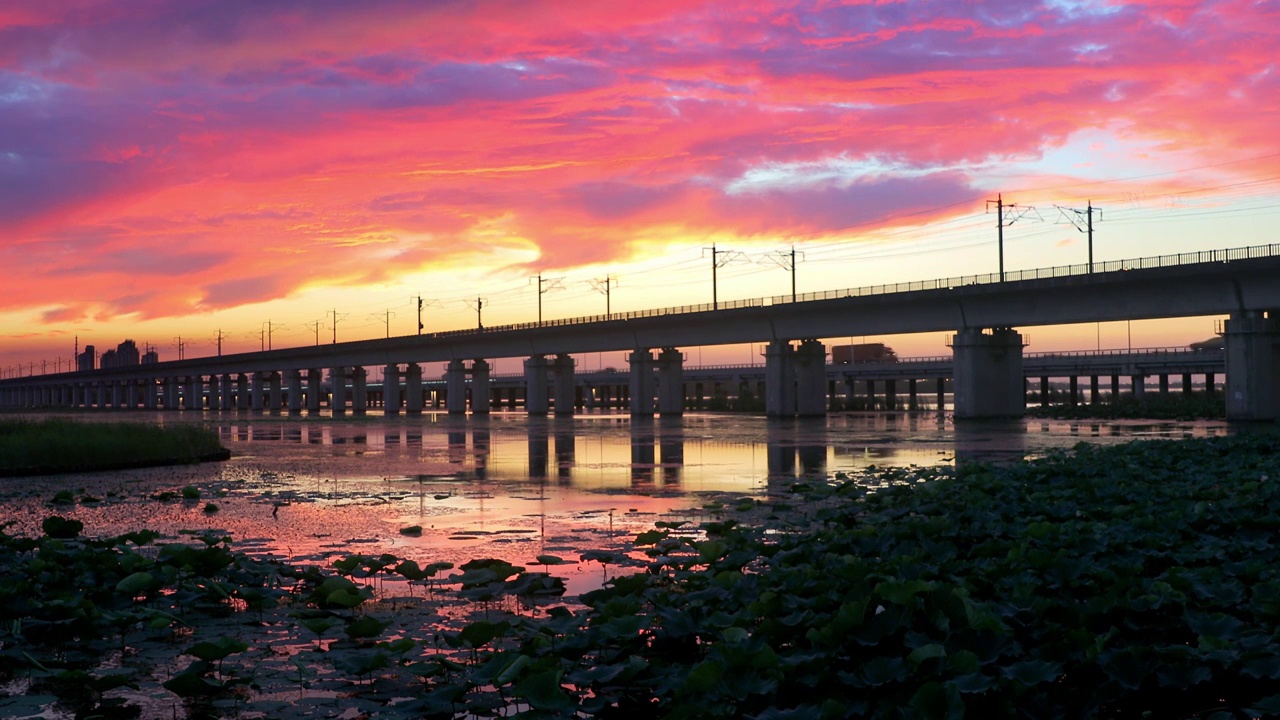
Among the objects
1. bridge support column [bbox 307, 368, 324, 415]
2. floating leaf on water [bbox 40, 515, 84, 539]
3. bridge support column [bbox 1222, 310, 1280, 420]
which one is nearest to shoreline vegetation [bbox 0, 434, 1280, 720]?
floating leaf on water [bbox 40, 515, 84, 539]

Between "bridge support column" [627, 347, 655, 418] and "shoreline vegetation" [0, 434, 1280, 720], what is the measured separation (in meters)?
81.0

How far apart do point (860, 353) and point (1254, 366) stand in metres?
136

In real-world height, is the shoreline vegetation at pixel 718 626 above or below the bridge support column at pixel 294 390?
below

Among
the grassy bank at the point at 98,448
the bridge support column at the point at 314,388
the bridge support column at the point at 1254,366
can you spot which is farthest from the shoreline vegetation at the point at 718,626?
the bridge support column at the point at 314,388

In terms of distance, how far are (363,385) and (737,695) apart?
5805 inches

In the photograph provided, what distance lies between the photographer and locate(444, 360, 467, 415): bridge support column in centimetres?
11869

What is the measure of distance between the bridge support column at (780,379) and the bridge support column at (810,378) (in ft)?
2.07

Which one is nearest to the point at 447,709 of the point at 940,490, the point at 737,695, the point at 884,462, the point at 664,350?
the point at 737,695

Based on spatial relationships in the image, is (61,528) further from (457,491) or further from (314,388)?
(314,388)

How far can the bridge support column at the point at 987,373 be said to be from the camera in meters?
66.1

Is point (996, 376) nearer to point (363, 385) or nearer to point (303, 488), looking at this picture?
point (303, 488)

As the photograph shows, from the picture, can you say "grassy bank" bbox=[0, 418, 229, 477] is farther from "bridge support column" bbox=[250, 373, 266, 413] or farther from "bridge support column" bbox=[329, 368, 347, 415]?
"bridge support column" bbox=[250, 373, 266, 413]

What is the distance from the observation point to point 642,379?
93938 millimetres

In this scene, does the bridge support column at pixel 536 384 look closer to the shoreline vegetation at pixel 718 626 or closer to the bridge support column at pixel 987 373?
the bridge support column at pixel 987 373
